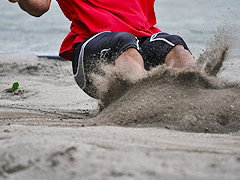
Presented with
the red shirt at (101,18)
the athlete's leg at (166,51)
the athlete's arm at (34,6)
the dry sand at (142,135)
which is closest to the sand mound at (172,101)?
the dry sand at (142,135)

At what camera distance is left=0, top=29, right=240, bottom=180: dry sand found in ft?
2.31

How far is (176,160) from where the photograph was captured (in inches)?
29.4

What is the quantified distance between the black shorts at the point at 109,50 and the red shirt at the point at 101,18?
0.30 ft

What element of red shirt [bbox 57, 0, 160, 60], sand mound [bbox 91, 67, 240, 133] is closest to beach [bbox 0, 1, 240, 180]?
sand mound [bbox 91, 67, 240, 133]

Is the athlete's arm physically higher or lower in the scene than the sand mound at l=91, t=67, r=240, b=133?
higher

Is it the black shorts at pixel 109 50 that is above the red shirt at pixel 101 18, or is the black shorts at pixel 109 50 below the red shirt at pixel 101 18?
below

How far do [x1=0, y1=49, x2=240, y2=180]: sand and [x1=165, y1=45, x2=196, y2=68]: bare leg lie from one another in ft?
0.55

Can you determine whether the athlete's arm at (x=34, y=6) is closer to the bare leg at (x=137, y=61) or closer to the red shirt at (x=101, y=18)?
the red shirt at (x=101, y=18)

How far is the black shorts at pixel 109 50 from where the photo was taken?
1.45m

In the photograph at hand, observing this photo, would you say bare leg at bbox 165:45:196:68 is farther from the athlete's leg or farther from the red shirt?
the red shirt

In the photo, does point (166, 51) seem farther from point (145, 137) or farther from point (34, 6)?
point (34, 6)

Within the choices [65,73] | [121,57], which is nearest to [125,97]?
[121,57]

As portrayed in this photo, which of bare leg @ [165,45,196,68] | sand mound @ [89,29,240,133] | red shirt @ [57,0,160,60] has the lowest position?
sand mound @ [89,29,240,133]

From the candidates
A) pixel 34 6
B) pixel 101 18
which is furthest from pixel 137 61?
pixel 34 6
